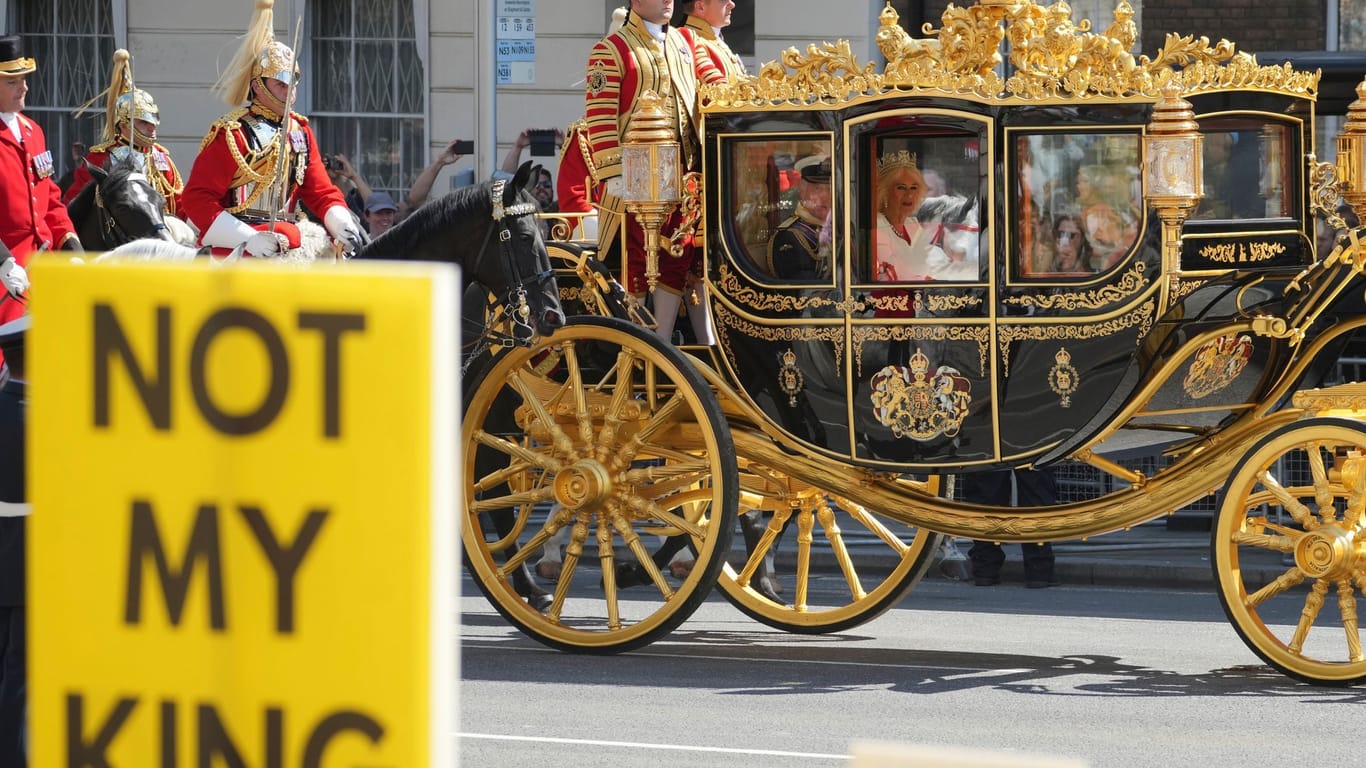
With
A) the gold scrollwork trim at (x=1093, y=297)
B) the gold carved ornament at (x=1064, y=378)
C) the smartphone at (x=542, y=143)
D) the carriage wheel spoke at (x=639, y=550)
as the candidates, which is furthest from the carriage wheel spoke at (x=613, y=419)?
the smartphone at (x=542, y=143)

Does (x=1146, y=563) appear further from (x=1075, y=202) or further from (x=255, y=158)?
(x=255, y=158)

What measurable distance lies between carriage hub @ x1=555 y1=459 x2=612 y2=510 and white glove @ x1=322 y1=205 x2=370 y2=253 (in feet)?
4.87

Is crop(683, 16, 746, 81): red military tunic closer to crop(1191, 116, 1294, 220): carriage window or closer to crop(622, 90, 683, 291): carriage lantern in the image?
crop(622, 90, 683, 291): carriage lantern

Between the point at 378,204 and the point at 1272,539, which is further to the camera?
the point at 378,204

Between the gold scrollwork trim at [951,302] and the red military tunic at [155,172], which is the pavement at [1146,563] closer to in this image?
the gold scrollwork trim at [951,302]

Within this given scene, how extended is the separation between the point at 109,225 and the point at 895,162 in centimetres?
378

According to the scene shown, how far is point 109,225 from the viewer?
31.4ft

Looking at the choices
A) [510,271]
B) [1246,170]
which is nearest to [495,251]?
[510,271]

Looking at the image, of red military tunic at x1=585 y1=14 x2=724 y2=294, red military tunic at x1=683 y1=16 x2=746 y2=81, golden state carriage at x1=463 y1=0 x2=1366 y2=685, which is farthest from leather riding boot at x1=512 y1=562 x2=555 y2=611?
red military tunic at x1=683 y1=16 x2=746 y2=81

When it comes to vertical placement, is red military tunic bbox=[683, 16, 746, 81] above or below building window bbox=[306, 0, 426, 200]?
below

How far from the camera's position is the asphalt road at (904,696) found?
6.18m

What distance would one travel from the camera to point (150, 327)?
6.12ft

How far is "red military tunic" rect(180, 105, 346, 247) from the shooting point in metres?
8.80

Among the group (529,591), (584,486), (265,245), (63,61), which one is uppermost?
(63,61)
